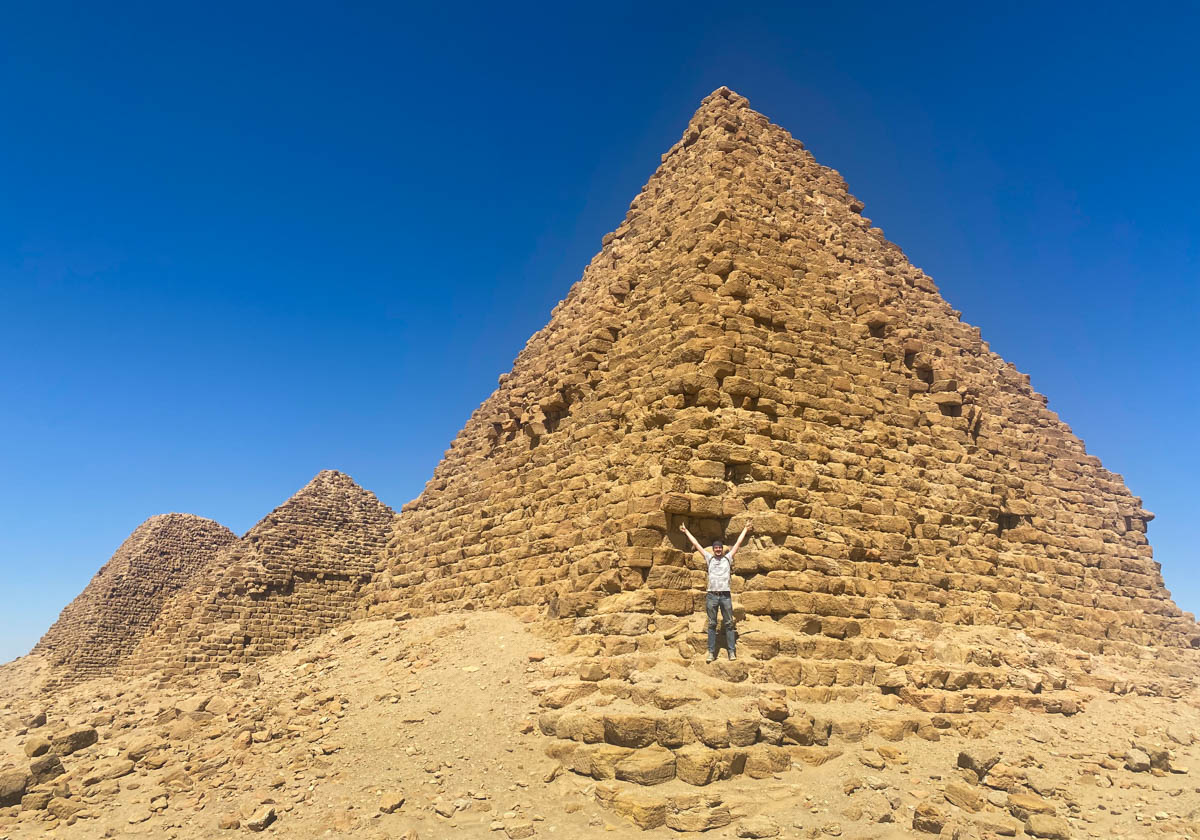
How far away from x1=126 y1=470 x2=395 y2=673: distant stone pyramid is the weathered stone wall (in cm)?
1010

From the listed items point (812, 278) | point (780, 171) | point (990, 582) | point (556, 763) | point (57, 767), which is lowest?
point (57, 767)

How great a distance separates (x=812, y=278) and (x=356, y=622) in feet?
35.1

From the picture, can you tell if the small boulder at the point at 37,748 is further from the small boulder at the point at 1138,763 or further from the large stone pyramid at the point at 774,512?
the small boulder at the point at 1138,763

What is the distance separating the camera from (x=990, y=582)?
10039 millimetres

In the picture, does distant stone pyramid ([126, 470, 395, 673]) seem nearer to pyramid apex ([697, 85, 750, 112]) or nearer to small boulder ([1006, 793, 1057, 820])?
pyramid apex ([697, 85, 750, 112])

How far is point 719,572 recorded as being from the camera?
7.40 m

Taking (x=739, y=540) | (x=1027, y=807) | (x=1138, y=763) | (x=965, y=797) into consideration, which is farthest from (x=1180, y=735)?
(x=739, y=540)

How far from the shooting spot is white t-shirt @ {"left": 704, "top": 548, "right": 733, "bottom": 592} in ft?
23.9

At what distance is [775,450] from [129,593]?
33.9 metres

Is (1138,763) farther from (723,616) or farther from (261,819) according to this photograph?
(261,819)

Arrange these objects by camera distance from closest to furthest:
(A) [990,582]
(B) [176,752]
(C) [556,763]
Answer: (C) [556,763] → (B) [176,752] → (A) [990,582]

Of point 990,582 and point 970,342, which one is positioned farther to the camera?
point 970,342

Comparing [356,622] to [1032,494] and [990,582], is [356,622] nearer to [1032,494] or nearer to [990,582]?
[990,582]

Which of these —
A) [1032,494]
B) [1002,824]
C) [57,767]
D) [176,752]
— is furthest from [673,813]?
[1032,494]
